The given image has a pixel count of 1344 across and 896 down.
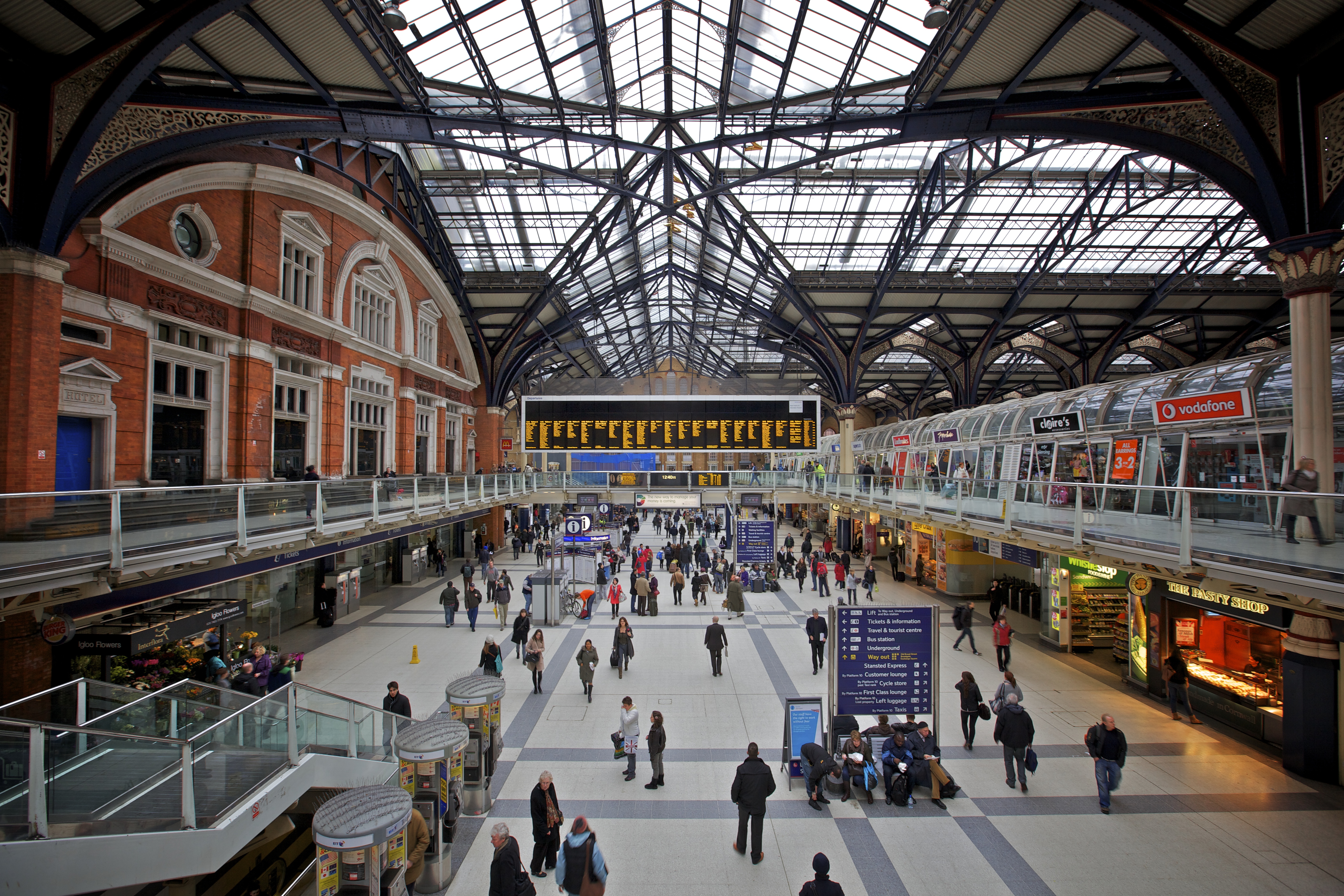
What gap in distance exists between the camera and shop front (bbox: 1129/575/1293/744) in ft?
31.9

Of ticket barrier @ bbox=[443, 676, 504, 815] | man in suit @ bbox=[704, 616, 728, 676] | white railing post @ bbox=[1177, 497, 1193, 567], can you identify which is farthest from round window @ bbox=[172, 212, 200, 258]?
white railing post @ bbox=[1177, 497, 1193, 567]

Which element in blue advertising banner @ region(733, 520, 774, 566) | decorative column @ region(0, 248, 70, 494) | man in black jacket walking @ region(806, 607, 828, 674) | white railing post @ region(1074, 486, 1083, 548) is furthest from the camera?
blue advertising banner @ region(733, 520, 774, 566)

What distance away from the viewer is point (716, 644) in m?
12.3

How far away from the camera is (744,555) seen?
19.0 metres

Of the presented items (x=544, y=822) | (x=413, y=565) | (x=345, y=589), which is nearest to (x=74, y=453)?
(x=345, y=589)

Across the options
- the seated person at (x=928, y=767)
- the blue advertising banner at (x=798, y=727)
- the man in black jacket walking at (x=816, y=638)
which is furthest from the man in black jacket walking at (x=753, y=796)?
the man in black jacket walking at (x=816, y=638)

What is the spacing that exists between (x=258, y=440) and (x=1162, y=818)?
18.3 meters

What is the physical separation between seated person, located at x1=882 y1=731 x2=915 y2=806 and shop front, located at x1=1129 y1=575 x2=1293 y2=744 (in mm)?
5392

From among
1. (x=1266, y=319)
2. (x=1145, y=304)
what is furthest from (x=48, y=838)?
(x=1266, y=319)

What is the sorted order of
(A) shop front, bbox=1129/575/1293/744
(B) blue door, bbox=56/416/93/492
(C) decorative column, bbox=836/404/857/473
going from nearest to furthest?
1. (A) shop front, bbox=1129/575/1293/744
2. (B) blue door, bbox=56/416/93/492
3. (C) decorative column, bbox=836/404/857/473

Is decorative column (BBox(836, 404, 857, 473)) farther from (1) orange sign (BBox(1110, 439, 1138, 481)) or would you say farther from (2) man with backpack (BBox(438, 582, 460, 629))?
(2) man with backpack (BBox(438, 582, 460, 629))

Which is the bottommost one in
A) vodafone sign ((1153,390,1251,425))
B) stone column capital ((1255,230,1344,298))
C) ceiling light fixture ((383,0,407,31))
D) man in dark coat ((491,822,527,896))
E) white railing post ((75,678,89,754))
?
man in dark coat ((491,822,527,896))

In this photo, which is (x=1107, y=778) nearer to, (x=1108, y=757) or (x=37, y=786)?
(x=1108, y=757)

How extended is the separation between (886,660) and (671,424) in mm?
17643
